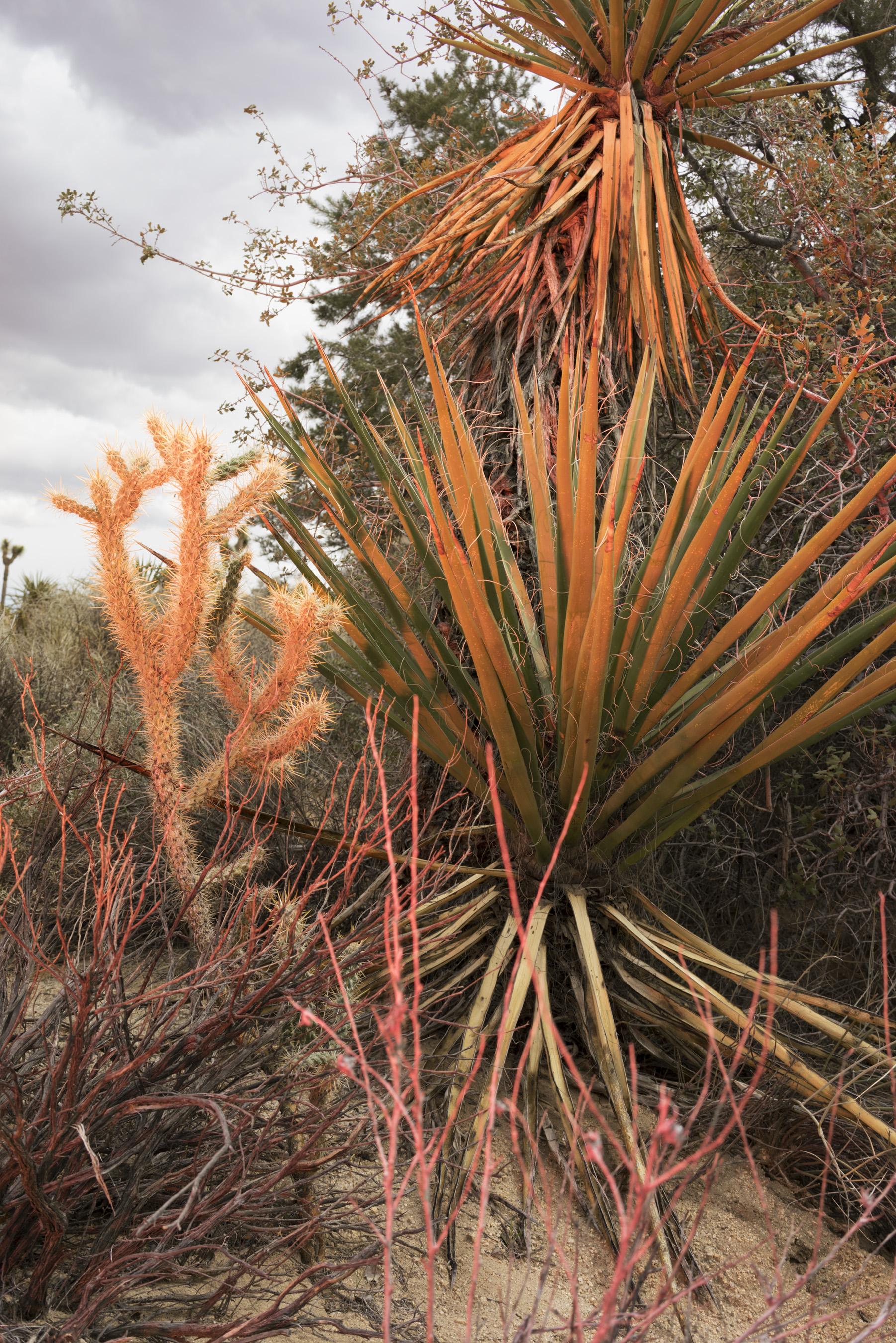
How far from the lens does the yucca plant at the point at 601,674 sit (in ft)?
7.89

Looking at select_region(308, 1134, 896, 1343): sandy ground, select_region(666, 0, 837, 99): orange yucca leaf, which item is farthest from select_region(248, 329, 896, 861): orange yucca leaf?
select_region(666, 0, 837, 99): orange yucca leaf

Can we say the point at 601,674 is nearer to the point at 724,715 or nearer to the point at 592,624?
the point at 592,624

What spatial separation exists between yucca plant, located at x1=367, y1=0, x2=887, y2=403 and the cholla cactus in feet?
4.97

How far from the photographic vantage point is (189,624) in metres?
2.34

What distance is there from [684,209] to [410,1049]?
3519mm

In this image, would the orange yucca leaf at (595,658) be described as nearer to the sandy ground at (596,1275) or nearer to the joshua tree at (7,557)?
the sandy ground at (596,1275)

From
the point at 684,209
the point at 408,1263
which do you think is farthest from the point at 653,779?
the point at 684,209

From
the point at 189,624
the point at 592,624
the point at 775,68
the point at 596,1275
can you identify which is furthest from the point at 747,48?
the point at 596,1275

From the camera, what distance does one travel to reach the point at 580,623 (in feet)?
8.02

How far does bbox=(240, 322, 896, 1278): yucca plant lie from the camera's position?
7.89 feet

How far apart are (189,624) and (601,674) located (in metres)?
1.09

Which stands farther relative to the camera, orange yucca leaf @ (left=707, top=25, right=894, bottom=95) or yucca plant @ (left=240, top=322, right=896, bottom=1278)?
orange yucca leaf @ (left=707, top=25, right=894, bottom=95)

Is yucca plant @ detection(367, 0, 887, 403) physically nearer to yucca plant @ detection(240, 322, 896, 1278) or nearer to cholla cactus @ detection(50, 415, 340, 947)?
yucca plant @ detection(240, 322, 896, 1278)

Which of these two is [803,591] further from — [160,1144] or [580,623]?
[160,1144]
